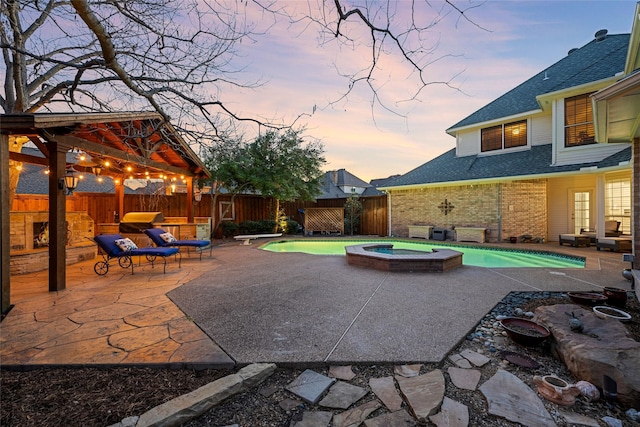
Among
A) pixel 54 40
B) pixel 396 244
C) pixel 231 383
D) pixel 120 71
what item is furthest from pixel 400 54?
pixel 396 244

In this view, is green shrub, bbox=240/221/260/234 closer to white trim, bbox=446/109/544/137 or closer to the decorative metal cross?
the decorative metal cross

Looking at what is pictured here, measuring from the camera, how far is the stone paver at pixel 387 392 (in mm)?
2125

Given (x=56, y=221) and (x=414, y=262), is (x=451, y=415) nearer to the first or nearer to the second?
(x=414, y=262)

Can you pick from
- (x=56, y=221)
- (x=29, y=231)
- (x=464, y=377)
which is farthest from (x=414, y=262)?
(x=29, y=231)

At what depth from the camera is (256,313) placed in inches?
152

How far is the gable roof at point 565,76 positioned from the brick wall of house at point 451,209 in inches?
143

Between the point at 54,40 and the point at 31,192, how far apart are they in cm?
1235

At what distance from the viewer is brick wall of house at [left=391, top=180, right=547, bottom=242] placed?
1162 cm

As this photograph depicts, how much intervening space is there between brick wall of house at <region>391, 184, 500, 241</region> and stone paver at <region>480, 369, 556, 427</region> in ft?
36.2

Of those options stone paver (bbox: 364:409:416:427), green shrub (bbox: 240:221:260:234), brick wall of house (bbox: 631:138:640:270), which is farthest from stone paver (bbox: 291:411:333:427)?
green shrub (bbox: 240:221:260:234)

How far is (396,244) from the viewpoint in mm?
12469

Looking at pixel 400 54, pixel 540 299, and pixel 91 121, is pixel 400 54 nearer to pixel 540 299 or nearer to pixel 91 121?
pixel 540 299

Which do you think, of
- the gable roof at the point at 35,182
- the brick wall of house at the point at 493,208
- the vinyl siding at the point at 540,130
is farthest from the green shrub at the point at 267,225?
the vinyl siding at the point at 540,130

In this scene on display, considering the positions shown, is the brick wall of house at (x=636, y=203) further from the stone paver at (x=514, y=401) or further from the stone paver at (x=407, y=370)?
the stone paver at (x=407, y=370)
